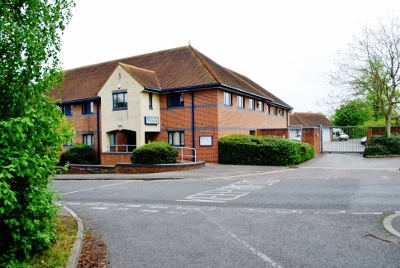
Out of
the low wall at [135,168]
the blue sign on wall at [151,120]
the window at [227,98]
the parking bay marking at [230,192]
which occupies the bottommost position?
the parking bay marking at [230,192]

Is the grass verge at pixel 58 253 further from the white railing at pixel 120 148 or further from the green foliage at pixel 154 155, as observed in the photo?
the white railing at pixel 120 148

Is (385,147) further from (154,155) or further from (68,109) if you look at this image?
(68,109)

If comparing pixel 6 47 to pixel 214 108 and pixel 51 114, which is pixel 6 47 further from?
pixel 214 108

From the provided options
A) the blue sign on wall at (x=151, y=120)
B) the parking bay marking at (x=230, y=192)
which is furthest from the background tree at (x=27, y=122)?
the blue sign on wall at (x=151, y=120)

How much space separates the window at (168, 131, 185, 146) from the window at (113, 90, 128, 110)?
3.91 meters

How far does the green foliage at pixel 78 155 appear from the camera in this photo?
25.2 meters

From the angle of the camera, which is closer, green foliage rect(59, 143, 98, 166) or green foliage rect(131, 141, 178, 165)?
green foliage rect(131, 141, 178, 165)

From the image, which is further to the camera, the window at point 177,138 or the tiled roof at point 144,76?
the window at point 177,138

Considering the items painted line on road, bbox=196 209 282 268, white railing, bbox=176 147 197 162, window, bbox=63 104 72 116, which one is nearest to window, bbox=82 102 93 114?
window, bbox=63 104 72 116

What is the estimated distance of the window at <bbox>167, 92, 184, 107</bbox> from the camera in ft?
78.5

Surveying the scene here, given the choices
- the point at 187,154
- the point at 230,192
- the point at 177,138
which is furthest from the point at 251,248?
the point at 177,138

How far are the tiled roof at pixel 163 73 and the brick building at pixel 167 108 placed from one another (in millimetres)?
90

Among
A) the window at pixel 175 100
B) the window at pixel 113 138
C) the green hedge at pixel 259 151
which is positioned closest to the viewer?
the green hedge at pixel 259 151

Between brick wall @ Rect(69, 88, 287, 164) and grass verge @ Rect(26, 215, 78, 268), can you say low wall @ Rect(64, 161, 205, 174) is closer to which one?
brick wall @ Rect(69, 88, 287, 164)
